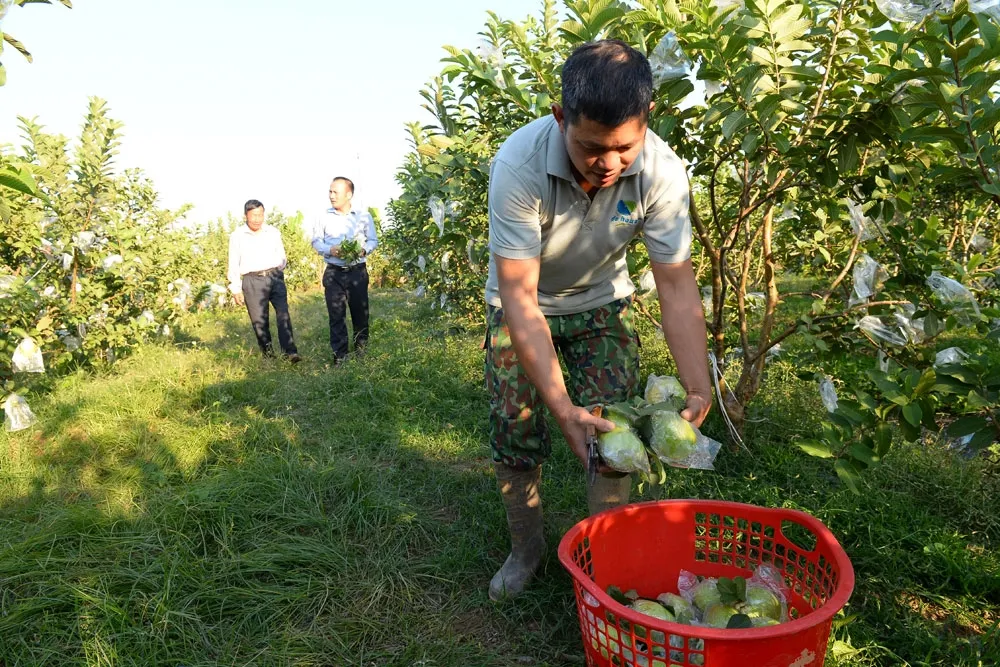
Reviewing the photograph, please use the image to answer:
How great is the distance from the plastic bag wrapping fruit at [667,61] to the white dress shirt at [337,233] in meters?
3.74

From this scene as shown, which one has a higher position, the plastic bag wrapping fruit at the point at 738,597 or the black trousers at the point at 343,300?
the black trousers at the point at 343,300

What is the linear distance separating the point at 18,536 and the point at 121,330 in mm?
2642

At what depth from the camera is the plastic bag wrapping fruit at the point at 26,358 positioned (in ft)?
11.7

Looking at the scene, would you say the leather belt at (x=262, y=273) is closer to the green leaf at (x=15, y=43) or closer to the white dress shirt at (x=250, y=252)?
the white dress shirt at (x=250, y=252)

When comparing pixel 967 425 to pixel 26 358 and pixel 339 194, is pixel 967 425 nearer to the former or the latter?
pixel 26 358

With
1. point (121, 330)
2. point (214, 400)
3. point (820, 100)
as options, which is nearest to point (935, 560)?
point (820, 100)

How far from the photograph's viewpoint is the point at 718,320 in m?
2.73

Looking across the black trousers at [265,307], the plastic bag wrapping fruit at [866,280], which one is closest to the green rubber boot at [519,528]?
the plastic bag wrapping fruit at [866,280]

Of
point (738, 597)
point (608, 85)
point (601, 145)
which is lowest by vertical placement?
point (738, 597)

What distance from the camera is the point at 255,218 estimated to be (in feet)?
18.5

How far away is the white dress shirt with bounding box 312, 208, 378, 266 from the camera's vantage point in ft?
18.1

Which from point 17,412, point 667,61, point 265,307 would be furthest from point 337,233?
point 667,61

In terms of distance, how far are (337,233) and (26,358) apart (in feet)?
8.17

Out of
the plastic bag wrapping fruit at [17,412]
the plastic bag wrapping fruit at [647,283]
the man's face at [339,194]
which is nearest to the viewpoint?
the plastic bag wrapping fruit at [647,283]
